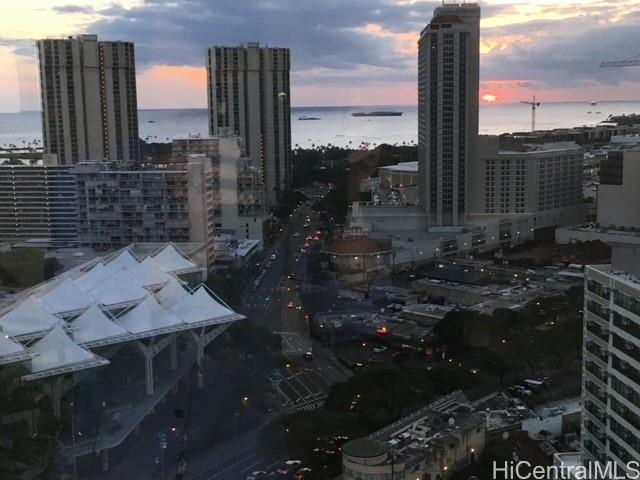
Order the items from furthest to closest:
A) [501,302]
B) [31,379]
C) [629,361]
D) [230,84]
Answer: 1. [230,84]
2. [501,302]
3. [31,379]
4. [629,361]

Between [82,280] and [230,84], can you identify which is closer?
[82,280]

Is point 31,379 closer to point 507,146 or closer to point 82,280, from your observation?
point 82,280

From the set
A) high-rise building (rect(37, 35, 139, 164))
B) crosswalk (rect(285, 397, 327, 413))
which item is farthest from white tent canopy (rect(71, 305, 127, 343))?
high-rise building (rect(37, 35, 139, 164))

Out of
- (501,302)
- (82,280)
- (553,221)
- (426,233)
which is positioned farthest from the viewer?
(553,221)

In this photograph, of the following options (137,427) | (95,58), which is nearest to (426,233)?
(95,58)

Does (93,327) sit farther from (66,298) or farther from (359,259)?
(359,259)

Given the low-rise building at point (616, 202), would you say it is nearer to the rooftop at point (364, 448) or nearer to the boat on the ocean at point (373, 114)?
the boat on the ocean at point (373, 114)

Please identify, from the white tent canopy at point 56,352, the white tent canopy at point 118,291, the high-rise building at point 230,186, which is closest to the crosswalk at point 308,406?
the white tent canopy at point 56,352
